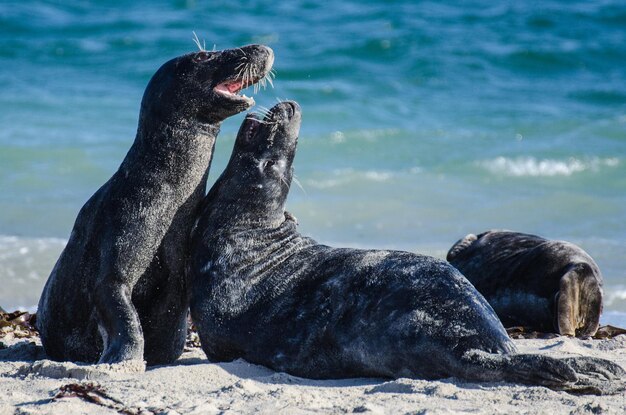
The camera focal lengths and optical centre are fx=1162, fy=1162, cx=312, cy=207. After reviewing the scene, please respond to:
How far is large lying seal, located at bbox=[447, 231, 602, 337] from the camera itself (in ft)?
31.0

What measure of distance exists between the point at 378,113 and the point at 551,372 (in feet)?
52.2

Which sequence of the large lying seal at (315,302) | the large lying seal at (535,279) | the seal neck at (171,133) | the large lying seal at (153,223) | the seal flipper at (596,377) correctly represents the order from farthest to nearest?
the large lying seal at (535,279) < the seal neck at (171,133) < the large lying seal at (153,223) < the large lying seal at (315,302) < the seal flipper at (596,377)

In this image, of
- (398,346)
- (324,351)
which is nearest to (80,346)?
(324,351)

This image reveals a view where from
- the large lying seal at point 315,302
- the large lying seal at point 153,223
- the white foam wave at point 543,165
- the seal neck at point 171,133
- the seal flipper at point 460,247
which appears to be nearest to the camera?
the large lying seal at point 315,302

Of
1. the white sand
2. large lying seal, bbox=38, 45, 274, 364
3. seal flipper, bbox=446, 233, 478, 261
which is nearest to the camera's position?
the white sand

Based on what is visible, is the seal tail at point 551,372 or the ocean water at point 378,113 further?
the ocean water at point 378,113

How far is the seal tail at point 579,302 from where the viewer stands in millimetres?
9273

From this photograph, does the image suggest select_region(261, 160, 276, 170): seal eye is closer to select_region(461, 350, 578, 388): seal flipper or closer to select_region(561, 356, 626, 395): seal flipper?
select_region(461, 350, 578, 388): seal flipper

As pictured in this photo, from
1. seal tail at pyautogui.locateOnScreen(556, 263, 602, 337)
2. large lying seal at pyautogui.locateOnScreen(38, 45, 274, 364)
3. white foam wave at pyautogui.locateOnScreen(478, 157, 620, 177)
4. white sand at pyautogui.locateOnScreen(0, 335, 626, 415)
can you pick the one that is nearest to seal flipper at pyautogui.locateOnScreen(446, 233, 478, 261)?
seal tail at pyautogui.locateOnScreen(556, 263, 602, 337)

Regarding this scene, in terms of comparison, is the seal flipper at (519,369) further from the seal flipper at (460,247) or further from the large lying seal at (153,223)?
the seal flipper at (460,247)

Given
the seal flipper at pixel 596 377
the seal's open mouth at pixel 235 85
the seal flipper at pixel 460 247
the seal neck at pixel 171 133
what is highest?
the seal's open mouth at pixel 235 85

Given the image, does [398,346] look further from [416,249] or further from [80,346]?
[416,249]

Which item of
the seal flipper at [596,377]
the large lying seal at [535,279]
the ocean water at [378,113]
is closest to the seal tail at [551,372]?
the seal flipper at [596,377]

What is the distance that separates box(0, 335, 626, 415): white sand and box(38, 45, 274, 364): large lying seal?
0.49 m
